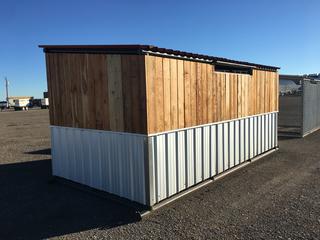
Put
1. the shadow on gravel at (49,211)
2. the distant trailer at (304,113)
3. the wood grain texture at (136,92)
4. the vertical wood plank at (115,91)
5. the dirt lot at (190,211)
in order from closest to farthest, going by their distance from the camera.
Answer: the dirt lot at (190,211) < the shadow on gravel at (49,211) < the wood grain texture at (136,92) < the vertical wood plank at (115,91) < the distant trailer at (304,113)

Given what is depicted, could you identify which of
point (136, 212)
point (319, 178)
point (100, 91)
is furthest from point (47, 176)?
point (319, 178)

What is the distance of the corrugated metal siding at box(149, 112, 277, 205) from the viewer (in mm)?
5703

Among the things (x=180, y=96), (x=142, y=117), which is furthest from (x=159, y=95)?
(x=180, y=96)

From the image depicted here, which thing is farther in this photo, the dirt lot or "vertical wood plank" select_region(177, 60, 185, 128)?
"vertical wood plank" select_region(177, 60, 185, 128)

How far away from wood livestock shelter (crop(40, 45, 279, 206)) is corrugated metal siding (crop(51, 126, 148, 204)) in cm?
2

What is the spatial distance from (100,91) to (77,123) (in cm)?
109

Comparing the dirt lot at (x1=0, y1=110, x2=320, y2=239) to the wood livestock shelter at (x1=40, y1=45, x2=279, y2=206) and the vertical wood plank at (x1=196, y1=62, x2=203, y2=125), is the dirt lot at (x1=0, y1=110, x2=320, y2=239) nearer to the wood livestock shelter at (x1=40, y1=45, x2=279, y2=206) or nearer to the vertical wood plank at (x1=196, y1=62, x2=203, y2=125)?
the wood livestock shelter at (x1=40, y1=45, x2=279, y2=206)

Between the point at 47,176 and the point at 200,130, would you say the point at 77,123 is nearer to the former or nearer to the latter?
the point at 47,176

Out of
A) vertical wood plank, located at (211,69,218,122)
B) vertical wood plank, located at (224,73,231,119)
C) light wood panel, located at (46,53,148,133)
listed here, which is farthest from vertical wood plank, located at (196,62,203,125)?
light wood panel, located at (46,53,148,133)

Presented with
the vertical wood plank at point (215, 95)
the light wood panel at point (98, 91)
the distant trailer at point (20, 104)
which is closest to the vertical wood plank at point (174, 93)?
the light wood panel at point (98, 91)

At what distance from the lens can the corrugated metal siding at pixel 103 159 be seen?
566 cm

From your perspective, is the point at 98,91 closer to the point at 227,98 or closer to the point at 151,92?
the point at 151,92

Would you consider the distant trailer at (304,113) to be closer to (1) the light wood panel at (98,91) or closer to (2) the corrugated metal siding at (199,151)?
(2) the corrugated metal siding at (199,151)

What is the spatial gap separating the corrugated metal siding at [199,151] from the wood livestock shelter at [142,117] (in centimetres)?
2
